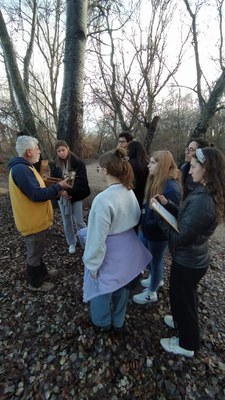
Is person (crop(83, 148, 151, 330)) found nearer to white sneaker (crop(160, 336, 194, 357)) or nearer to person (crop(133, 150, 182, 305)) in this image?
person (crop(133, 150, 182, 305))

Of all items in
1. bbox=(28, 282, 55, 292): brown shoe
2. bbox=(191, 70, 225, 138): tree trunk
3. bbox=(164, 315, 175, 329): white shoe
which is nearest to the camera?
bbox=(164, 315, 175, 329): white shoe

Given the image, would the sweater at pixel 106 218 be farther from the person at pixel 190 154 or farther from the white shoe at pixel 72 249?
the white shoe at pixel 72 249

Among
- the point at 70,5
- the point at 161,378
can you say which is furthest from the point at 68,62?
the point at 161,378

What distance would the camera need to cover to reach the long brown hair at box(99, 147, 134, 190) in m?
1.84

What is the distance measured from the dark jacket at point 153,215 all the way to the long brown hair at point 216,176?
60cm

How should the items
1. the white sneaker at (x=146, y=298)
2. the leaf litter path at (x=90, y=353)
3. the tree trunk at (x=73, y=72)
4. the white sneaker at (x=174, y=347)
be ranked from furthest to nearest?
the tree trunk at (x=73, y=72) → the white sneaker at (x=146, y=298) → the white sneaker at (x=174, y=347) → the leaf litter path at (x=90, y=353)

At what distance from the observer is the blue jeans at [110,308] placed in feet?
7.22

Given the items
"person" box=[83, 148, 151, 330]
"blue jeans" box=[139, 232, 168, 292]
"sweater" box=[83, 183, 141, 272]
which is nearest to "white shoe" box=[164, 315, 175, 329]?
"blue jeans" box=[139, 232, 168, 292]

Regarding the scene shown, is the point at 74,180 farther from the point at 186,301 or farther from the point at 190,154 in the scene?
the point at 186,301

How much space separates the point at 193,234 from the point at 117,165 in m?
0.81

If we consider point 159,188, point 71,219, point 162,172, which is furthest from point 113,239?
point 71,219

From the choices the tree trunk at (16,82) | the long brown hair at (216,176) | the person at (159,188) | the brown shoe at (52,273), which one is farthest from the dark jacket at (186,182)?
the tree trunk at (16,82)

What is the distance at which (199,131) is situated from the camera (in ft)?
24.2

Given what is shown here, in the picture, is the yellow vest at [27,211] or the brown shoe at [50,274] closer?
the yellow vest at [27,211]
